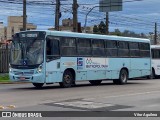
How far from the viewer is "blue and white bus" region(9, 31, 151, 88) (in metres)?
22.2

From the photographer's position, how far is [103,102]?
16031 mm

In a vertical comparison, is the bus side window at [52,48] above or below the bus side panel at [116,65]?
above

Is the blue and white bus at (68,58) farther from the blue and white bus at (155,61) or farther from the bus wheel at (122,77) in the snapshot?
the blue and white bus at (155,61)

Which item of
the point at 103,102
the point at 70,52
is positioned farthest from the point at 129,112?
the point at 70,52

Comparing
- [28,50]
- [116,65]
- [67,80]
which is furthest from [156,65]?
[28,50]

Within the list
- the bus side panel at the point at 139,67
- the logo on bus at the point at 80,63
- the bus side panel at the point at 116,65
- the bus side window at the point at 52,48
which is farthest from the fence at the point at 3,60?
the bus side window at the point at 52,48

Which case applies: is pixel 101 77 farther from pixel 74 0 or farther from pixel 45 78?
pixel 74 0

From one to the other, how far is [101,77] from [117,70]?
175cm

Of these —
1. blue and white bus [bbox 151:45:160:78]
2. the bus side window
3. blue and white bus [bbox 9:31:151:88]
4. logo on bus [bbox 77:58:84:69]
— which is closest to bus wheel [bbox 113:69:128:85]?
blue and white bus [bbox 9:31:151:88]

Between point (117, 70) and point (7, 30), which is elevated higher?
point (7, 30)

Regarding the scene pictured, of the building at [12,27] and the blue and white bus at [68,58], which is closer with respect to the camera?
the blue and white bus at [68,58]

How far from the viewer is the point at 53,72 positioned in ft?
73.9

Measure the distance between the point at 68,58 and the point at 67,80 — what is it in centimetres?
116

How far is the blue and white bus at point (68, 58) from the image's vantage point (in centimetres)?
2216
